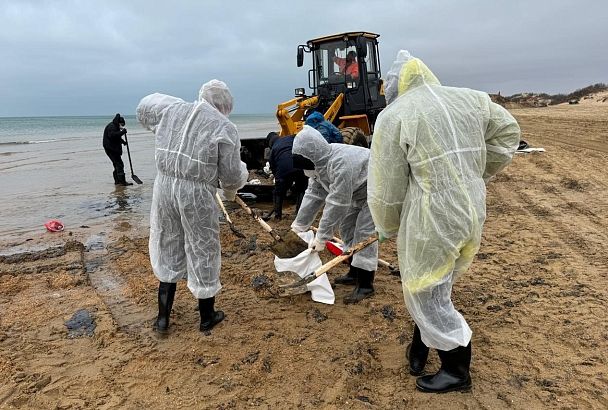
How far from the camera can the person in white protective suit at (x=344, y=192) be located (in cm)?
364

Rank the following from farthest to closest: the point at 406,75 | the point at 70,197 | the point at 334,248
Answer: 1. the point at 70,197
2. the point at 334,248
3. the point at 406,75

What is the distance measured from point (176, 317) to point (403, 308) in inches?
75.9

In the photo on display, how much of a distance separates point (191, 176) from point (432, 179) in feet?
5.69

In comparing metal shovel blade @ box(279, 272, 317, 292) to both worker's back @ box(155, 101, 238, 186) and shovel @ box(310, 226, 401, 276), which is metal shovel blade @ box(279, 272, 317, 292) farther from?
worker's back @ box(155, 101, 238, 186)

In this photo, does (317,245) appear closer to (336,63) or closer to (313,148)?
(313,148)

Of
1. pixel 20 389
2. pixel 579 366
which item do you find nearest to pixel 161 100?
pixel 20 389

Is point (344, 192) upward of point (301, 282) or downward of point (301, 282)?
upward

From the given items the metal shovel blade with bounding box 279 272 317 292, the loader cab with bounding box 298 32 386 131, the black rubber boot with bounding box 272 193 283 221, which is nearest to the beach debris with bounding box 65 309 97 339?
the metal shovel blade with bounding box 279 272 317 292

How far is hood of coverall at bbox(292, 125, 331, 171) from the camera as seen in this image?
3709 mm

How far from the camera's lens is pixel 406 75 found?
2.38 metres

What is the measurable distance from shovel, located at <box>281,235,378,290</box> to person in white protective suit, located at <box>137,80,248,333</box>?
721mm

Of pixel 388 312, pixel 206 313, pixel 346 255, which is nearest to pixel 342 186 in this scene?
pixel 346 255

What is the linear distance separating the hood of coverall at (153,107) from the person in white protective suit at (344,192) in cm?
111

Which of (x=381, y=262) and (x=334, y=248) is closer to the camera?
(x=381, y=262)
